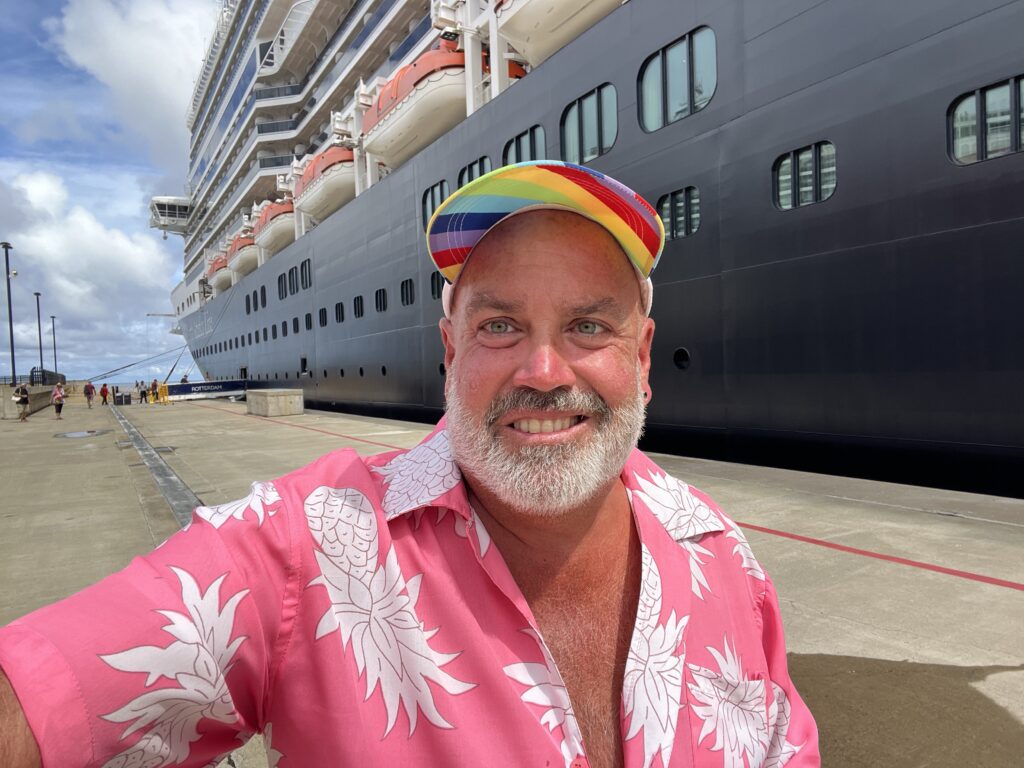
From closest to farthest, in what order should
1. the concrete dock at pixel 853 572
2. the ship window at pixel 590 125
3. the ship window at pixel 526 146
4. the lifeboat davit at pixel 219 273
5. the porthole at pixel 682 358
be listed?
the concrete dock at pixel 853 572 < the porthole at pixel 682 358 < the ship window at pixel 590 125 < the ship window at pixel 526 146 < the lifeboat davit at pixel 219 273

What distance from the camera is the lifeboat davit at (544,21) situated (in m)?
11.1

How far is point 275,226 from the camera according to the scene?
25891mm

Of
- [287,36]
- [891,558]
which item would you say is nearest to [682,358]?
[891,558]

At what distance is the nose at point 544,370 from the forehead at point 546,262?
0.11 m

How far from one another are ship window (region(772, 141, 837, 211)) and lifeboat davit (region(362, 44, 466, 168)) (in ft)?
30.2

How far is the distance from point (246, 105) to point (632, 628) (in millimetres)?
36016

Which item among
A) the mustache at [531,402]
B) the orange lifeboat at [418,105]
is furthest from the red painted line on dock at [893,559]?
the orange lifeboat at [418,105]

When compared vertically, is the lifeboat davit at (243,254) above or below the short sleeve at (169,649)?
above

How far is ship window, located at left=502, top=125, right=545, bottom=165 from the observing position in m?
10.8

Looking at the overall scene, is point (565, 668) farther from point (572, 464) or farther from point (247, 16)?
point (247, 16)

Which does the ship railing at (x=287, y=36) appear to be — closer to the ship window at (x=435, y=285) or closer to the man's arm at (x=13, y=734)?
the ship window at (x=435, y=285)

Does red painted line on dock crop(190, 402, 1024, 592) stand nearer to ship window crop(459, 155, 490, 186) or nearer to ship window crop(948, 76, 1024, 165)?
ship window crop(948, 76, 1024, 165)

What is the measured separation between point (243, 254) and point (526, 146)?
23836mm

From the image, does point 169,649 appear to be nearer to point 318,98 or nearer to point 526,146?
point 526,146
